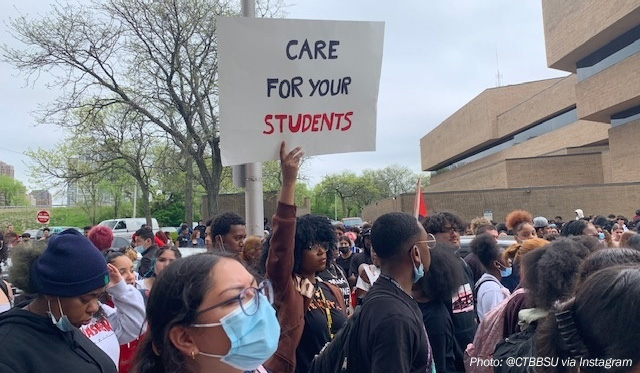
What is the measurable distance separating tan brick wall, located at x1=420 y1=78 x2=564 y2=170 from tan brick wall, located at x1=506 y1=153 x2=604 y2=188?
671cm

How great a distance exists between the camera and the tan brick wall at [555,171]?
33.9 m

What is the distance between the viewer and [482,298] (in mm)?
4398

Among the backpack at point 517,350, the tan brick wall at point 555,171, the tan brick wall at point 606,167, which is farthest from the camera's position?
the tan brick wall at point 555,171

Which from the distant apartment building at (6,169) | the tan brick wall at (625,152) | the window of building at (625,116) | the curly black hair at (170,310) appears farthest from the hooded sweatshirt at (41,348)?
the distant apartment building at (6,169)

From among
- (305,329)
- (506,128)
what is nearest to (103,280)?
(305,329)

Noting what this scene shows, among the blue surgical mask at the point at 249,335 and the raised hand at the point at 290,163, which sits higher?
the raised hand at the point at 290,163

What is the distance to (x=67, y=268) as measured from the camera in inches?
96.7

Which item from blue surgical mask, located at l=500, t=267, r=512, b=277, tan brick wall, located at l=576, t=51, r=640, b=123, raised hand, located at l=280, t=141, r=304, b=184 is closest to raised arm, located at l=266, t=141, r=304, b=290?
raised hand, located at l=280, t=141, r=304, b=184

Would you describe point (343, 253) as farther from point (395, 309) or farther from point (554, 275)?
point (395, 309)

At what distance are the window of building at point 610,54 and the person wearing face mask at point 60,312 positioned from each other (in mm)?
29227

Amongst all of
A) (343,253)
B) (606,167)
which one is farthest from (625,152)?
(343,253)

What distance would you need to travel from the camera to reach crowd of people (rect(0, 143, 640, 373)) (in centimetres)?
172

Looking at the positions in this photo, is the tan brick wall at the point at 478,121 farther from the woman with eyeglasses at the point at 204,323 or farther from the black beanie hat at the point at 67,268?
the woman with eyeglasses at the point at 204,323

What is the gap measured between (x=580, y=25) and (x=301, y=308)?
3064 cm
